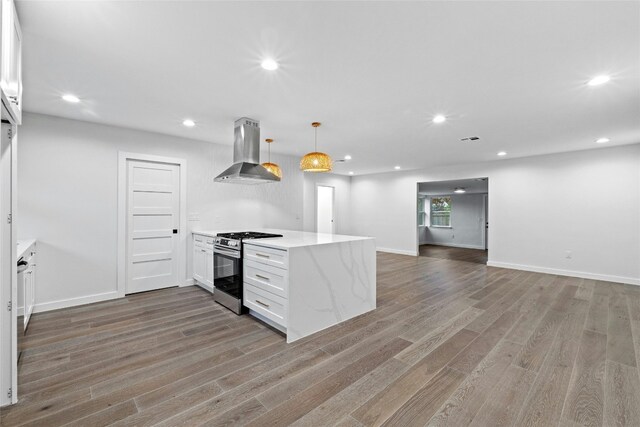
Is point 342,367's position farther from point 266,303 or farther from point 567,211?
point 567,211

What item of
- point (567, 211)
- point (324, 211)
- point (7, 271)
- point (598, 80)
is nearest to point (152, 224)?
point (7, 271)

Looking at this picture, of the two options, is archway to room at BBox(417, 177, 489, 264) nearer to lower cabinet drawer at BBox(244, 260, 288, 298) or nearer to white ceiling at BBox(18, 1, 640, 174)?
white ceiling at BBox(18, 1, 640, 174)

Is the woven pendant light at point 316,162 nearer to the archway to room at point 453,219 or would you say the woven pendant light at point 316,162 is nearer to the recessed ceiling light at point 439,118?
the recessed ceiling light at point 439,118

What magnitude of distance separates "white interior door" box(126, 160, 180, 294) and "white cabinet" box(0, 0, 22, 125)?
257 centimetres

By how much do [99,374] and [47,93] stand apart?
2809mm

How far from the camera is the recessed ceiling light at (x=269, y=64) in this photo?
7.56 feet

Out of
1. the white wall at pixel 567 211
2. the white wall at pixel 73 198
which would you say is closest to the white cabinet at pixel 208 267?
the white wall at pixel 73 198

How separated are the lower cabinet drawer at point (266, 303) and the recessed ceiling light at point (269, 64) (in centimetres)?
211

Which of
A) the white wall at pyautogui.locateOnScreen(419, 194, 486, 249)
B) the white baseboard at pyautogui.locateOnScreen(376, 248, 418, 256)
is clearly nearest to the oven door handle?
the white baseboard at pyautogui.locateOnScreen(376, 248, 418, 256)

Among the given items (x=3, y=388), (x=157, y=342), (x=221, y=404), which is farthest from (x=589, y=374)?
(x=3, y=388)

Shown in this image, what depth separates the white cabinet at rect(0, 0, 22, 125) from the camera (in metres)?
1.41

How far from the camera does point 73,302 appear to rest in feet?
11.9

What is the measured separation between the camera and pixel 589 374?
2164 mm

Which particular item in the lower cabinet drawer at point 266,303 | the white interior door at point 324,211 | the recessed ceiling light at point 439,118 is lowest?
the lower cabinet drawer at point 266,303
